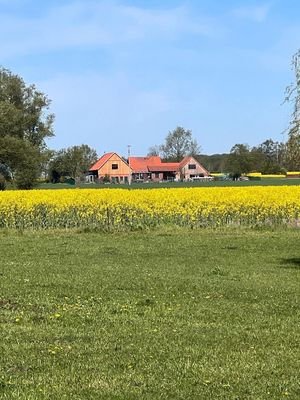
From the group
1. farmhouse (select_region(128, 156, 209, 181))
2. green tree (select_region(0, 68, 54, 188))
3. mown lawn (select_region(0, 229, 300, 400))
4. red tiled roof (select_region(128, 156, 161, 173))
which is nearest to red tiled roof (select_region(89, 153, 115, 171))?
farmhouse (select_region(128, 156, 209, 181))

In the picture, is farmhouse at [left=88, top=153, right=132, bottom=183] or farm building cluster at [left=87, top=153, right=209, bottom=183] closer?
farmhouse at [left=88, top=153, right=132, bottom=183]

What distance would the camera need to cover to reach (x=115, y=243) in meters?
20.2

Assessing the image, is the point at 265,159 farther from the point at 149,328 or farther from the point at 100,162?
the point at 149,328

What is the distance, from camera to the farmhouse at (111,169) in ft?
414

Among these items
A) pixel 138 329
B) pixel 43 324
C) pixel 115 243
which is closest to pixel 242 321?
pixel 138 329

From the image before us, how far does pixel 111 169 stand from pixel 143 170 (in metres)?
9.49

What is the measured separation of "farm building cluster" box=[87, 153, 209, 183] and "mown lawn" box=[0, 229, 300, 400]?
354 feet

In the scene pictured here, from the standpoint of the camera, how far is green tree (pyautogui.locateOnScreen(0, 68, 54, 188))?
184 ft

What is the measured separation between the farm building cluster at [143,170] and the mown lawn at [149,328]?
354ft

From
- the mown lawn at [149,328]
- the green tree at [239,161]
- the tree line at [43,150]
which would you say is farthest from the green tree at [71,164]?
the mown lawn at [149,328]

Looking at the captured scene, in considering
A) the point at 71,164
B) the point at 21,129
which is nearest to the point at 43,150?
the point at 21,129

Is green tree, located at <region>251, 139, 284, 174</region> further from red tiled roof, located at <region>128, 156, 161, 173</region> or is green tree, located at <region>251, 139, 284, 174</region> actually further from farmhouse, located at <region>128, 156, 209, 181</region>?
red tiled roof, located at <region>128, 156, 161, 173</region>

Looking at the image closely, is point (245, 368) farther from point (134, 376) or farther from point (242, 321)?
point (242, 321)

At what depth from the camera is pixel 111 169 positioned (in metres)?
128
